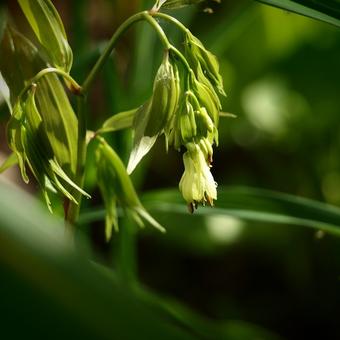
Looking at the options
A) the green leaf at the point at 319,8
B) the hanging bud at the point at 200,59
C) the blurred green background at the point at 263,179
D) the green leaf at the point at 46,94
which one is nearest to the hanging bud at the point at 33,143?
the green leaf at the point at 46,94

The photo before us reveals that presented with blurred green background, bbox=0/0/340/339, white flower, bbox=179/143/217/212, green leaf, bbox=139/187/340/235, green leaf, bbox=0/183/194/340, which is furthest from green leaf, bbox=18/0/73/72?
blurred green background, bbox=0/0/340/339

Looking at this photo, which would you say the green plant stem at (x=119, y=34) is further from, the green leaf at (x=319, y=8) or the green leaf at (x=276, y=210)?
the green leaf at (x=276, y=210)

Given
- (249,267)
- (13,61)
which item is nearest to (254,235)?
(249,267)

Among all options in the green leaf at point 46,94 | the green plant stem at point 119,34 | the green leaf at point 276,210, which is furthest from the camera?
the green leaf at point 276,210

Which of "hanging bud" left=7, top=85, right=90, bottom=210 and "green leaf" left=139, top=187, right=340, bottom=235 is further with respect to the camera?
"green leaf" left=139, top=187, right=340, bottom=235

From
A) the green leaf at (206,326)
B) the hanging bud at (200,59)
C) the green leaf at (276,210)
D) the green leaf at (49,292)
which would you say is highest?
the hanging bud at (200,59)

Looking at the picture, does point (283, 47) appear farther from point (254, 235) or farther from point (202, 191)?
point (202, 191)

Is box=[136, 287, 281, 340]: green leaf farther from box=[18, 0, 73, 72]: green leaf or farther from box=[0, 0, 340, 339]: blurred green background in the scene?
box=[18, 0, 73, 72]: green leaf
